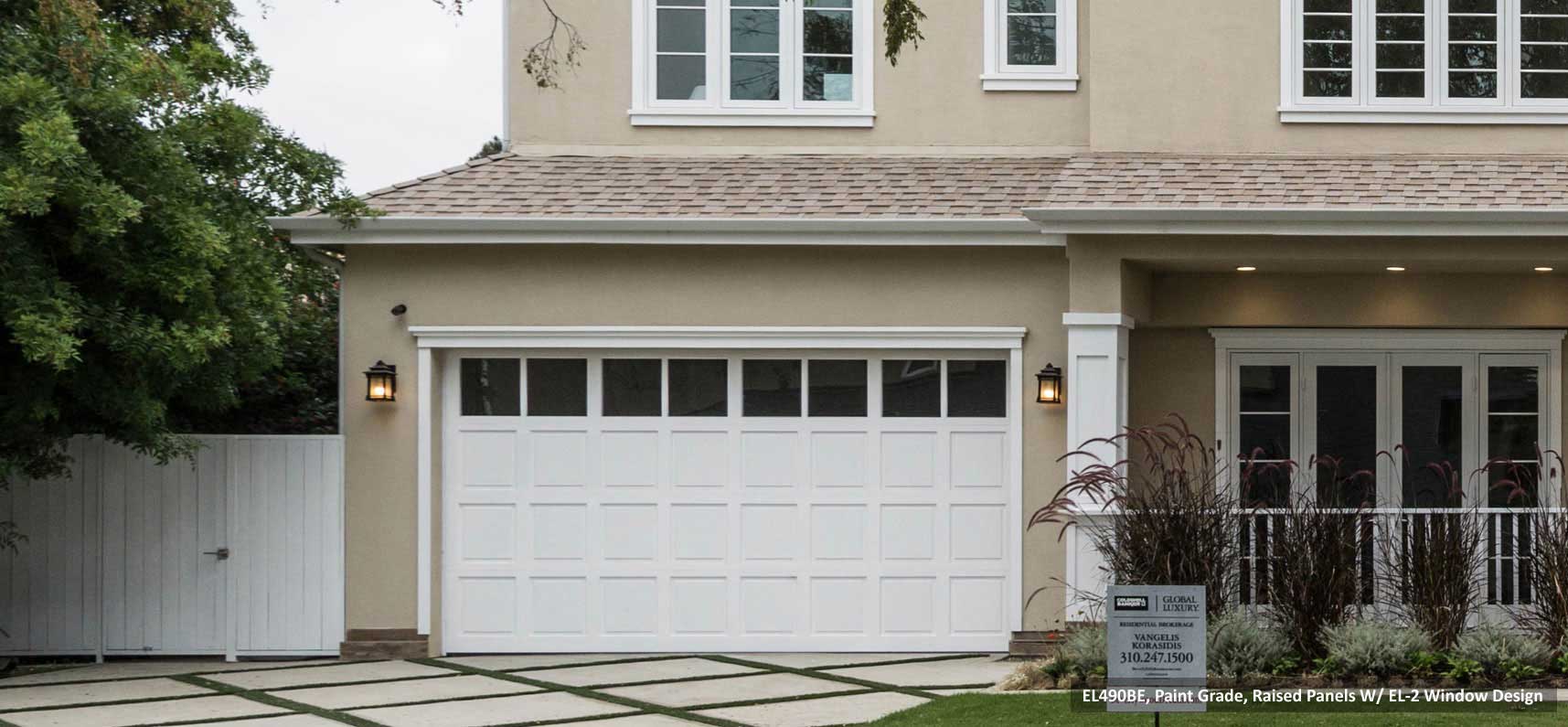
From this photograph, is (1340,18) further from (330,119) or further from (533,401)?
(330,119)

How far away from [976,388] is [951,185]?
5.16 feet

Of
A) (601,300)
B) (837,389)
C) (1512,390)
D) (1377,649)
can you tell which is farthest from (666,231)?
(1512,390)

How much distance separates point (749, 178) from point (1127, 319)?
3.05 meters

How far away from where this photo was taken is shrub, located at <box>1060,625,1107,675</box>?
31.5 ft

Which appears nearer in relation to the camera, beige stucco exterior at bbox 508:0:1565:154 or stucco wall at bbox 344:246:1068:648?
stucco wall at bbox 344:246:1068:648

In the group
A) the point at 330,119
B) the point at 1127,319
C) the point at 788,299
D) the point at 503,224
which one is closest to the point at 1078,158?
the point at 1127,319

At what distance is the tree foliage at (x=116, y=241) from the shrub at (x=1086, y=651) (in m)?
5.44

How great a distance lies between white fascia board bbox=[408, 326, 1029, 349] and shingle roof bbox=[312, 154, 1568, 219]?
0.80 meters

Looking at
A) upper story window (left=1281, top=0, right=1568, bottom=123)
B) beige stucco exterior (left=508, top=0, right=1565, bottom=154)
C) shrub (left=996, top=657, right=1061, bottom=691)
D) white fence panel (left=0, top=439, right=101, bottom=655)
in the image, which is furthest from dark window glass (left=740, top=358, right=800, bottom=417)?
white fence panel (left=0, top=439, right=101, bottom=655)

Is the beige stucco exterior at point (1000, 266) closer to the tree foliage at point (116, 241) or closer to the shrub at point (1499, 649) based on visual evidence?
the tree foliage at point (116, 241)

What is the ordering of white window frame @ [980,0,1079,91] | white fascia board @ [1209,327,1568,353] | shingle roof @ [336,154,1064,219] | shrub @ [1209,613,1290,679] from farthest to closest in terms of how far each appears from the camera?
1. white window frame @ [980,0,1079,91]
2. white fascia board @ [1209,327,1568,353]
3. shingle roof @ [336,154,1064,219]
4. shrub @ [1209,613,1290,679]

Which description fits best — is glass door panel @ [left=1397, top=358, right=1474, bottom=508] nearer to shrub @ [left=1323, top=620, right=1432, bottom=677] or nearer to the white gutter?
the white gutter

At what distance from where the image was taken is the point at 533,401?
11969 millimetres

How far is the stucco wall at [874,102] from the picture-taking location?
1335cm
